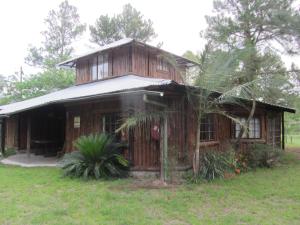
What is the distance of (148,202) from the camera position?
226 inches

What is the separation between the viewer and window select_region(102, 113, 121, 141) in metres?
9.48

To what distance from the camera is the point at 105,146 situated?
27.4ft

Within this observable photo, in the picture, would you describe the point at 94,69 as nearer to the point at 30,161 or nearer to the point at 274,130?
the point at 30,161

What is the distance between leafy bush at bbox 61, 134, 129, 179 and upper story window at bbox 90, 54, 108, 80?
18.4ft

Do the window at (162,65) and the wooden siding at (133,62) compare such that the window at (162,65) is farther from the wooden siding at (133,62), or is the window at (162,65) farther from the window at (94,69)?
the window at (94,69)

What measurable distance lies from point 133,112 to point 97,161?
1.81 metres

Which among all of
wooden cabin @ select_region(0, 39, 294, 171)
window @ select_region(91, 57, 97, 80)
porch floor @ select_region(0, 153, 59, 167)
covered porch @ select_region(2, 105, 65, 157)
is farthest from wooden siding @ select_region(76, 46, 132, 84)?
porch floor @ select_region(0, 153, 59, 167)

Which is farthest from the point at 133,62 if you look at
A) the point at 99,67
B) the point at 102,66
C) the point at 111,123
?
the point at 111,123

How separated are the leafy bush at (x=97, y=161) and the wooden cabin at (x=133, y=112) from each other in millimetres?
443

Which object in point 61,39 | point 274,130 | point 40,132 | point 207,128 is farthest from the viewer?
point 61,39

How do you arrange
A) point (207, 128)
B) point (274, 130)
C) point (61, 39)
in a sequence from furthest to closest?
point (61, 39)
point (274, 130)
point (207, 128)

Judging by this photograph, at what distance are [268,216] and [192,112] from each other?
4.16 metres

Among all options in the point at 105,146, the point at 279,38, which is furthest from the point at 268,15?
the point at 105,146

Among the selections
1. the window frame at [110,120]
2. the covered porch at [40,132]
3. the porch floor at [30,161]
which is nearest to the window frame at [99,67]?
the covered porch at [40,132]
